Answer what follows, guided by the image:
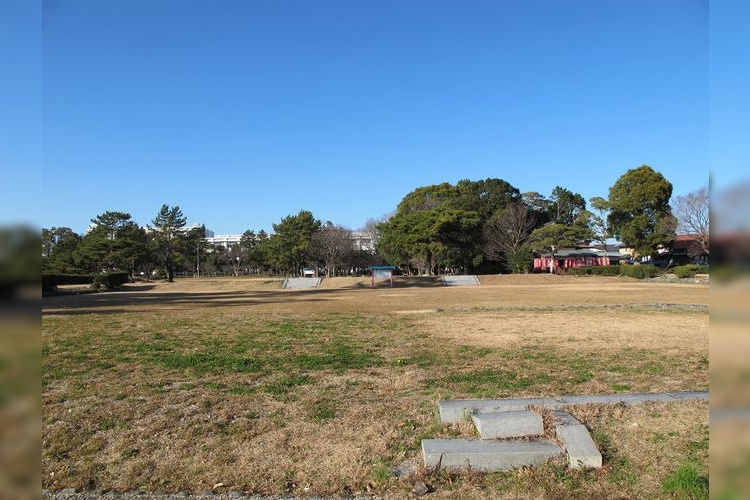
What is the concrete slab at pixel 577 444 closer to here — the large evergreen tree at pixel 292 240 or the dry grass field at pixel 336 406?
the dry grass field at pixel 336 406

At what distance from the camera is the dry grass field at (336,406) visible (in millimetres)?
3893

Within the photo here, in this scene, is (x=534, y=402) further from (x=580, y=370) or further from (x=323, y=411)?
(x=580, y=370)

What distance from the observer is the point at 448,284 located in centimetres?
5050

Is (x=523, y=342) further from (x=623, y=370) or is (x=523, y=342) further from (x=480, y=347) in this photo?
(x=623, y=370)

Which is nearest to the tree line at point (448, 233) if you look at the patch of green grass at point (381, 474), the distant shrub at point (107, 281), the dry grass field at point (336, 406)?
the distant shrub at point (107, 281)

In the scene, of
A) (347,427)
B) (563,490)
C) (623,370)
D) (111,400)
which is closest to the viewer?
(563,490)

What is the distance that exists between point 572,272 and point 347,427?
57551mm

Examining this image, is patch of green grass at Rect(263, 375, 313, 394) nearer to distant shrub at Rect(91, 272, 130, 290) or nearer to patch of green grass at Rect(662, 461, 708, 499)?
patch of green grass at Rect(662, 461, 708, 499)

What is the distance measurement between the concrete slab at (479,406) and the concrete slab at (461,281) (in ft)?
148

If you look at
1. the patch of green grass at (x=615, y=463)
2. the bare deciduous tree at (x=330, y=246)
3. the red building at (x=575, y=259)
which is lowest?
the patch of green grass at (x=615, y=463)

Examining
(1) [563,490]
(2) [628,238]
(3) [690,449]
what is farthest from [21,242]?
(2) [628,238]

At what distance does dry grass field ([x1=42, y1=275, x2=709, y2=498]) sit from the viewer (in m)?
3.89

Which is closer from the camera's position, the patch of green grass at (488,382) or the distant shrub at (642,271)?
the patch of green grass at (488,382)

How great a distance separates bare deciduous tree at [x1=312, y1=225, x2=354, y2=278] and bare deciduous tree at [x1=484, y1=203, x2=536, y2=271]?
18.9 m
